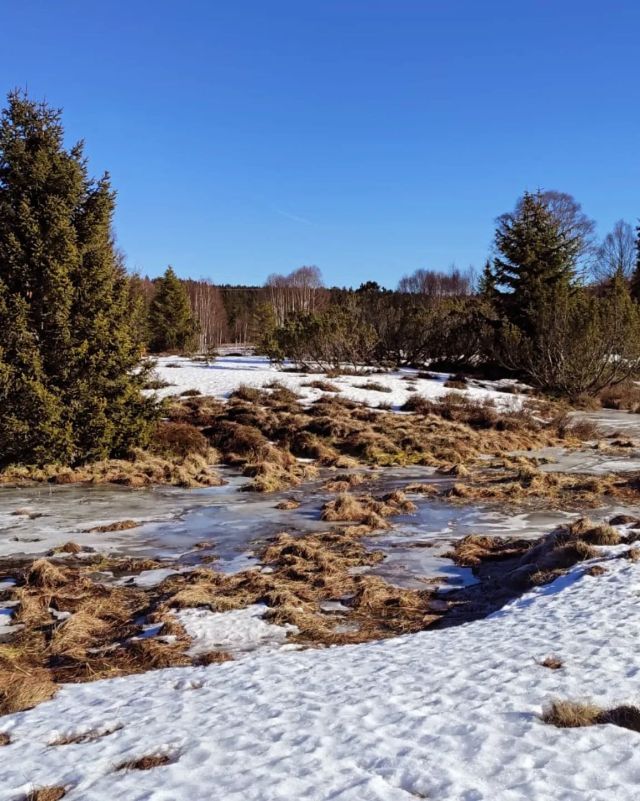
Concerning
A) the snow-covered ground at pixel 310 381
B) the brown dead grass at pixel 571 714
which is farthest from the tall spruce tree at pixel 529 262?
the brown dead grass at pixel 571 714

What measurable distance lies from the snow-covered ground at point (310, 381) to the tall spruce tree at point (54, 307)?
664 cm

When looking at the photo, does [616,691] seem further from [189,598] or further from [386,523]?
[386,523]

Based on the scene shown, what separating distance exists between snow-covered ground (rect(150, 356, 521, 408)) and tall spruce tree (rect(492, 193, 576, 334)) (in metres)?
5.29

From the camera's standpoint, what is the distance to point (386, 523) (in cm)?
1081

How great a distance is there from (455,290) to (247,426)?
67.3 m

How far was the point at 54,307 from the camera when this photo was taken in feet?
48.0

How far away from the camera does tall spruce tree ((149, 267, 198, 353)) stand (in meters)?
45.6

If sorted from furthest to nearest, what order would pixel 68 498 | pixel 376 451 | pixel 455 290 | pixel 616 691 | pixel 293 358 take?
pixel 455 290, pixel 293 358, pixel 376 451, pixel 68 498, pixel 616 691

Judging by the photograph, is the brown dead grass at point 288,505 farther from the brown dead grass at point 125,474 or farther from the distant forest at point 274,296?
the distant forest at point 274,296

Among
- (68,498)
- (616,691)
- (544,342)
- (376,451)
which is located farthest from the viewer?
(544,342)

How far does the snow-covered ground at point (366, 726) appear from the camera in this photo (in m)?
3.39

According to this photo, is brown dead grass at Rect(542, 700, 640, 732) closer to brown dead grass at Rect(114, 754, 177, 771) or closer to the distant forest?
brown dead grass at Rect(114, 754, 177, 771)

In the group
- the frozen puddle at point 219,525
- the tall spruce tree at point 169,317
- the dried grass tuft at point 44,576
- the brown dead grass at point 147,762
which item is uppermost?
the tall spruce tree at point 169,317

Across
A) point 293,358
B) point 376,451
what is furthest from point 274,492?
point 293,358
